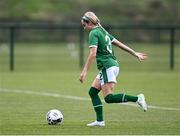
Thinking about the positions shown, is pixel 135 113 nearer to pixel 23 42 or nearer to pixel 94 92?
pixel 94 92

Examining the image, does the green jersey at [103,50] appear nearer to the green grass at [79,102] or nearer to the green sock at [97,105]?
the green sock at [97,105]

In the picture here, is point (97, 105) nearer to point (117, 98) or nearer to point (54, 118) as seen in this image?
point (117, 98)

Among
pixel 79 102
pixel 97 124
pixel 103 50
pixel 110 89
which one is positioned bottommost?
pixel 97 124

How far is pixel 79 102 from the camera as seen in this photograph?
18875 millimetres

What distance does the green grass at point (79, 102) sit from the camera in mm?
13703

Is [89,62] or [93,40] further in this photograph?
A: [93,40]

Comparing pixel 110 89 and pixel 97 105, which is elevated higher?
pixel 110 89

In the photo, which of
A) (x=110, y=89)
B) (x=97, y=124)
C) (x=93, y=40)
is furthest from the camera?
(x=110, y=89)

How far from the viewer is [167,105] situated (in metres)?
18.0

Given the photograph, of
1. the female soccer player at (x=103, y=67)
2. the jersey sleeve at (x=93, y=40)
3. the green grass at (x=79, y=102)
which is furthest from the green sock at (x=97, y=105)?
the jersey sleeve at (x=93, y=40)

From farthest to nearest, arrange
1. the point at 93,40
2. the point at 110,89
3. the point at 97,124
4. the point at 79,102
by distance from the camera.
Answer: the point at 79,102 < the point at 110,89 < the point at 97,124 < the point at 93,40

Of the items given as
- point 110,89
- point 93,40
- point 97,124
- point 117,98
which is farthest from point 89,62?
point 97,124

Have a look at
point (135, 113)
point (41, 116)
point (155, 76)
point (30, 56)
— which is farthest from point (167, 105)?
point (30, 56)

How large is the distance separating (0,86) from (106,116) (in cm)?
839
